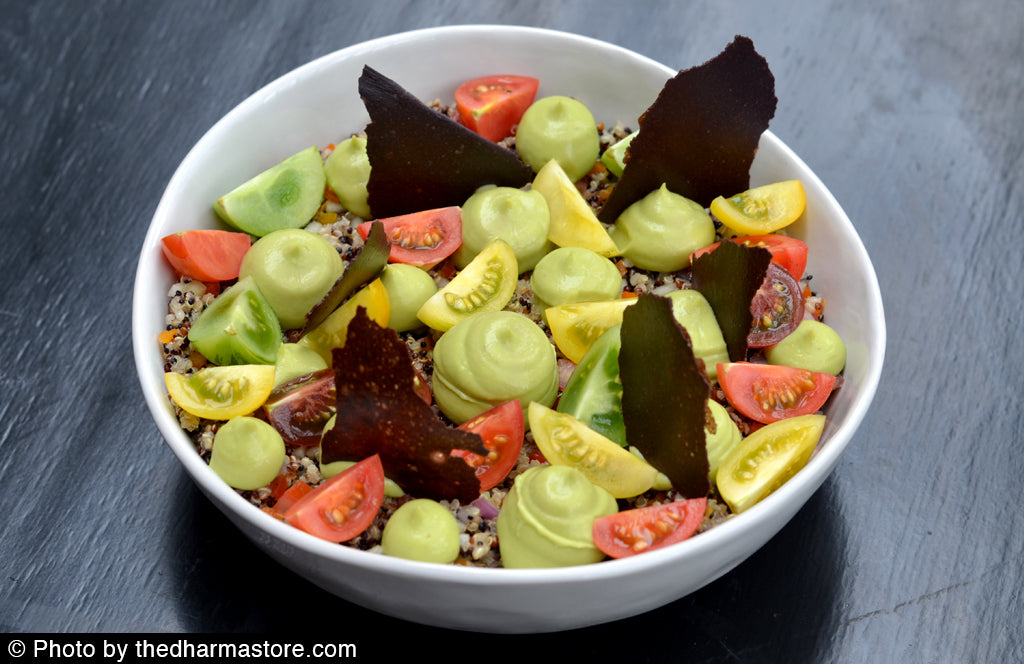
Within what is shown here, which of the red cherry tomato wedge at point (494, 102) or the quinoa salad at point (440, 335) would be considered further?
the red cherry tomato wedge at point (494, 102)

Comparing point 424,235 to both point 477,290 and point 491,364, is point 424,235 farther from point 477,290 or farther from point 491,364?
point 491,364

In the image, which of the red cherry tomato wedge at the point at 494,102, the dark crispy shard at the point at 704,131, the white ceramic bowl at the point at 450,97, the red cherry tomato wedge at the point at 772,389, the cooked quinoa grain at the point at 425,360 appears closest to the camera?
the white ceramic bowl at the point at 450,97

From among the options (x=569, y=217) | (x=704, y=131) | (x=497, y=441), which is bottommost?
(x=497, y=441)

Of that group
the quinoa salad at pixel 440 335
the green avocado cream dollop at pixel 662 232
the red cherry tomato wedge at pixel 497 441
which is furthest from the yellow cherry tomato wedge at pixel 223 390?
the green avocado cream dollop at pixel 662 232

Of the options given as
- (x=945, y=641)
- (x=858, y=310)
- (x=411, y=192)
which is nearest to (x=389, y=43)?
(x=411, y=192)

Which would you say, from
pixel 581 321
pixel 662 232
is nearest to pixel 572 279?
pixel 581 321

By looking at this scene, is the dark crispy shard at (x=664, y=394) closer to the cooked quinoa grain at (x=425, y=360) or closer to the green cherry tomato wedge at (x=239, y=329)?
the cooked quinoa grain at (x=425, y=360)

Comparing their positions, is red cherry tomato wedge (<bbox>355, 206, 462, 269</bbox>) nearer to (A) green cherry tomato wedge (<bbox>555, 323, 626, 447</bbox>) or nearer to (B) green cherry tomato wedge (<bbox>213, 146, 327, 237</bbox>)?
(B) green cherry tomato wedge (<bbox>213, 146, 327, 237</bbox>)
